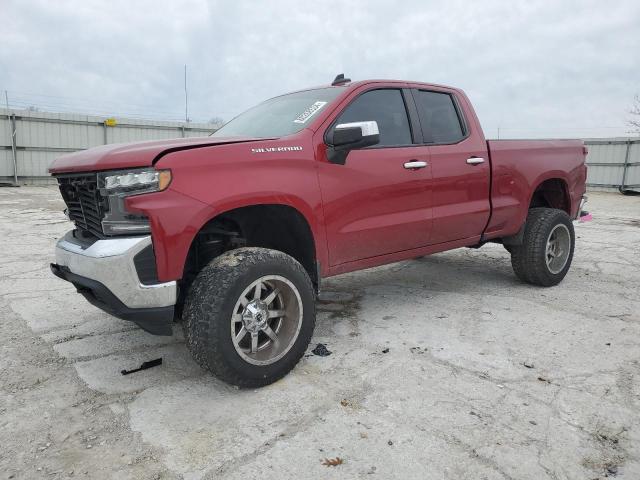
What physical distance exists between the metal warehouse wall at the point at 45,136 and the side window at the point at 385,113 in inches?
520

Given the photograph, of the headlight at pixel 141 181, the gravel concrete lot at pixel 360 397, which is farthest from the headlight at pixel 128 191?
the gravel concrete lot at pixel 360 397

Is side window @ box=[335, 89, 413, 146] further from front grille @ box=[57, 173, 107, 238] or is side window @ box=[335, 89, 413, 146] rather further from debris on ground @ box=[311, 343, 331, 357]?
front grille @ box=[57, 173, 107, 238]

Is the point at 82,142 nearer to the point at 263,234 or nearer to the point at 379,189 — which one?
the point at 263,234

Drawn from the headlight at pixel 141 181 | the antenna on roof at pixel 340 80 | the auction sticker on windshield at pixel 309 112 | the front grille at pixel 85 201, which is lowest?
the front grille at pixel 85 201

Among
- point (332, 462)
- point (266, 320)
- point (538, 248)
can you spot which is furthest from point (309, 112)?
point (538, 248)

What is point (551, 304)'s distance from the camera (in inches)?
175

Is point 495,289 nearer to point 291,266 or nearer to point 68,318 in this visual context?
point 291,266

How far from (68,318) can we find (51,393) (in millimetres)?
1354

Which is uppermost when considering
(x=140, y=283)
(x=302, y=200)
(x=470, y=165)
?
(x=470, y=165)

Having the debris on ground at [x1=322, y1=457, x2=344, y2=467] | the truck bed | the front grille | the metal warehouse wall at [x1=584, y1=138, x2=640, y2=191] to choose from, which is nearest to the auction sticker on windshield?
the front grille

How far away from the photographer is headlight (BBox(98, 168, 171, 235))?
253cm

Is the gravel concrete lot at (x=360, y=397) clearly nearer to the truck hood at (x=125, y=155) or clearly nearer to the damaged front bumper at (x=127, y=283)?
the damaged front bumper at (x=127, y=283)

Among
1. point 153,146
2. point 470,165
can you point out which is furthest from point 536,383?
point 153,146

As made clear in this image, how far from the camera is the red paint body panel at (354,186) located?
102 inches
